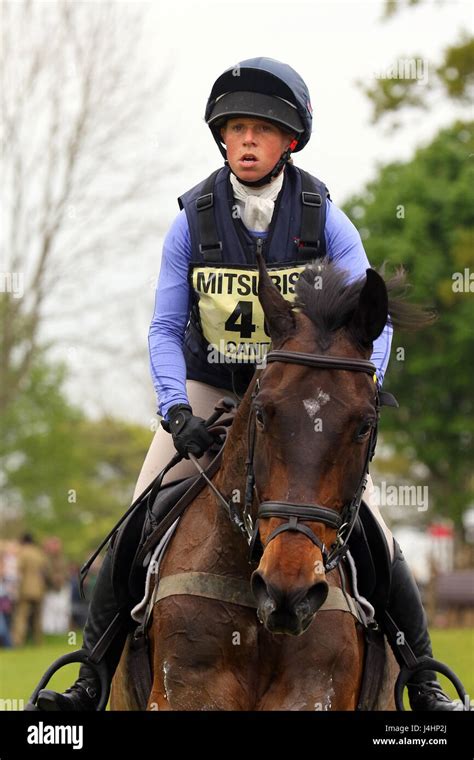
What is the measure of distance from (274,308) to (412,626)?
6.11 feet

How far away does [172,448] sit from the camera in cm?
689

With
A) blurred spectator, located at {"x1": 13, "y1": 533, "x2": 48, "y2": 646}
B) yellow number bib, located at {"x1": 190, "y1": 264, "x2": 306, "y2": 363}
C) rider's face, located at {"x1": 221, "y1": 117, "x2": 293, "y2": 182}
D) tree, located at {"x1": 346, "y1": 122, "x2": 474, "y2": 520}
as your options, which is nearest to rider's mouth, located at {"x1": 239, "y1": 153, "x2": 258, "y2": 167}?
rider's face, located at {"x1": 221, "y1": 117, "x2": 293, "y2": 182}

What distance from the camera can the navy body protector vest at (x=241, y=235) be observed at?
6.31 m

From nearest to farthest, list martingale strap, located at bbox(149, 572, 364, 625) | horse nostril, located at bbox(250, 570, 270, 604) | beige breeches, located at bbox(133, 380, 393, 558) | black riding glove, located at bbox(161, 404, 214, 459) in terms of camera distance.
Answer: horse nostril, located at bbox(250, 570, 270, 604)
martingale strap, located at bbox(149, 572, 364, 625)
black riding glove, located at bbox(161, 404, 214, 459)
beige breeches, located at bbox(133, 380, 393, 558)

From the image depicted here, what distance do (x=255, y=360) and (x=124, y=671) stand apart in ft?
5.33

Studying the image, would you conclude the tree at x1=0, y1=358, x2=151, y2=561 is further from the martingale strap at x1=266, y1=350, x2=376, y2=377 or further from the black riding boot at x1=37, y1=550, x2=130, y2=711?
the martingale strap at x1=266, y1=350, x2=376, y2=377

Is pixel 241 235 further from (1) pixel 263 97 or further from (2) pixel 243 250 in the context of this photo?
(1) pixel 263 97

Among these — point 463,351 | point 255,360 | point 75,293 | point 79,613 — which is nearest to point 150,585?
point 255,360

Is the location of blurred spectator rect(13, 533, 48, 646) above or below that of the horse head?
above

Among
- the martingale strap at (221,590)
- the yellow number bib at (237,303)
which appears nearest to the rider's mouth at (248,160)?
the yellow number bib at (237,303)

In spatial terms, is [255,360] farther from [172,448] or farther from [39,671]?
[39,671]

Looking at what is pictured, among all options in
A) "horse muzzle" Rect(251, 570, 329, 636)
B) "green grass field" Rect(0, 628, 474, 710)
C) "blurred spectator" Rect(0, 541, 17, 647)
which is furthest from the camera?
"blurred spectator" Rect(0, 541, 17, 647)

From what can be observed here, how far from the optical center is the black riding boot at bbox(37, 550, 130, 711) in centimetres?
653

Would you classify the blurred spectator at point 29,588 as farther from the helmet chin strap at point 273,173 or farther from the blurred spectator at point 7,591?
the helmet chin strap at point 273,173
